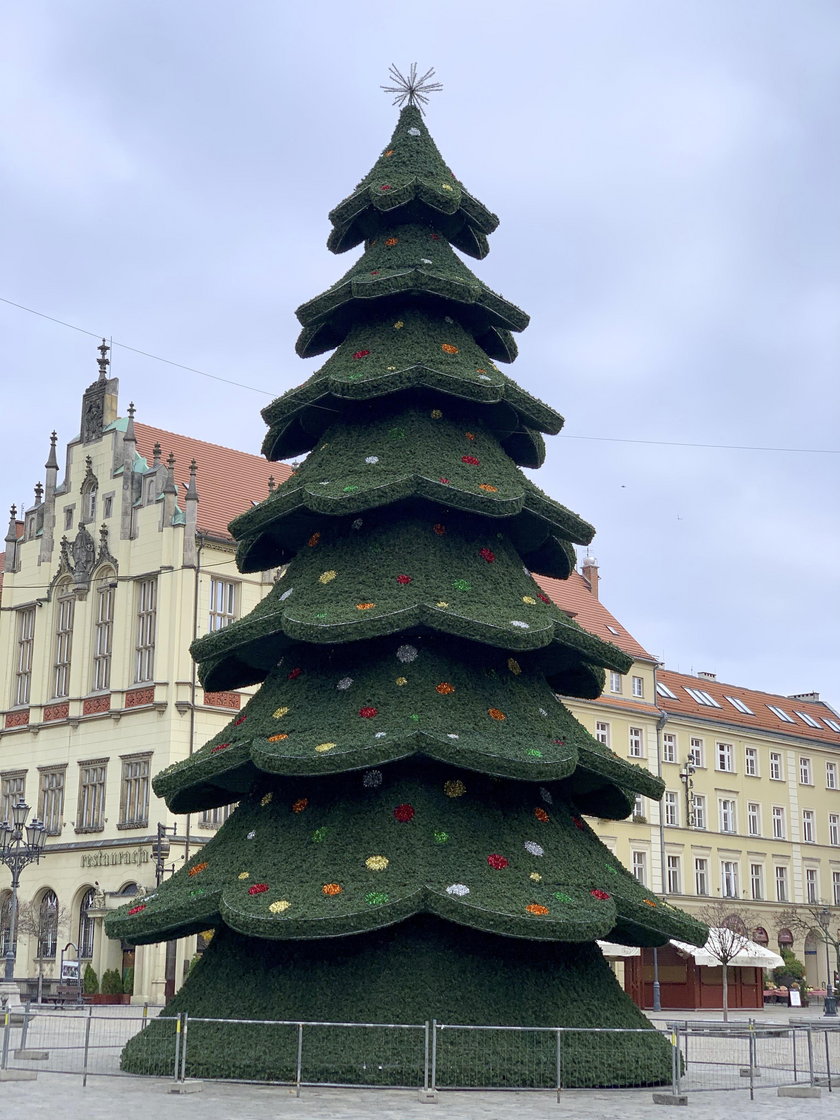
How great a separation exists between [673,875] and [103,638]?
26.9m

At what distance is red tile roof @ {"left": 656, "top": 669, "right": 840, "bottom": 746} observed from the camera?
213 ft

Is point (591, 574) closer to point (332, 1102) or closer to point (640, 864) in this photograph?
point (640, 864)

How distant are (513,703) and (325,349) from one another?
6973 mm

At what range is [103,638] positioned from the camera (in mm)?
49062

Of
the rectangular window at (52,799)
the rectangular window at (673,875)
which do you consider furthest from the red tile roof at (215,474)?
the rectangular window at (673,875)

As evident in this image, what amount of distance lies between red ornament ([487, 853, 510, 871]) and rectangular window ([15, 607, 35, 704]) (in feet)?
126

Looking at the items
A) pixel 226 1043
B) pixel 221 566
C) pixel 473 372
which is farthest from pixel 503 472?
pixel 221 566

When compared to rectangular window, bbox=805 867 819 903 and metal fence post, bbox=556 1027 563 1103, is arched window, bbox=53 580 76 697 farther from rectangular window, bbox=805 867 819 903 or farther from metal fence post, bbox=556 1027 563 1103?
metal fence post, bbox=556 1027 563 1103

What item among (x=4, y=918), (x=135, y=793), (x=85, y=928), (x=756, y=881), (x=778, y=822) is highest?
(x=778, y=822)

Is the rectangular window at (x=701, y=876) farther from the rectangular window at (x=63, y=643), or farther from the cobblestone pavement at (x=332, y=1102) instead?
the cobblestone pavement at (x=332, y=1102)

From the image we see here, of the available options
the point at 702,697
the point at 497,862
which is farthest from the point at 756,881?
the point at 497,862

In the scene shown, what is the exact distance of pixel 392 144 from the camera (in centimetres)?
2233

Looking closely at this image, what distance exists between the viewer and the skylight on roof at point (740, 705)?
227 ft

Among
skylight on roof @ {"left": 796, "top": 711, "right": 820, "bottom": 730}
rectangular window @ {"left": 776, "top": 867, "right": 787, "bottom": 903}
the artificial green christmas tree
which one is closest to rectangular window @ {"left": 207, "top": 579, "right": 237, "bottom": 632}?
the artificial green christmas tree
